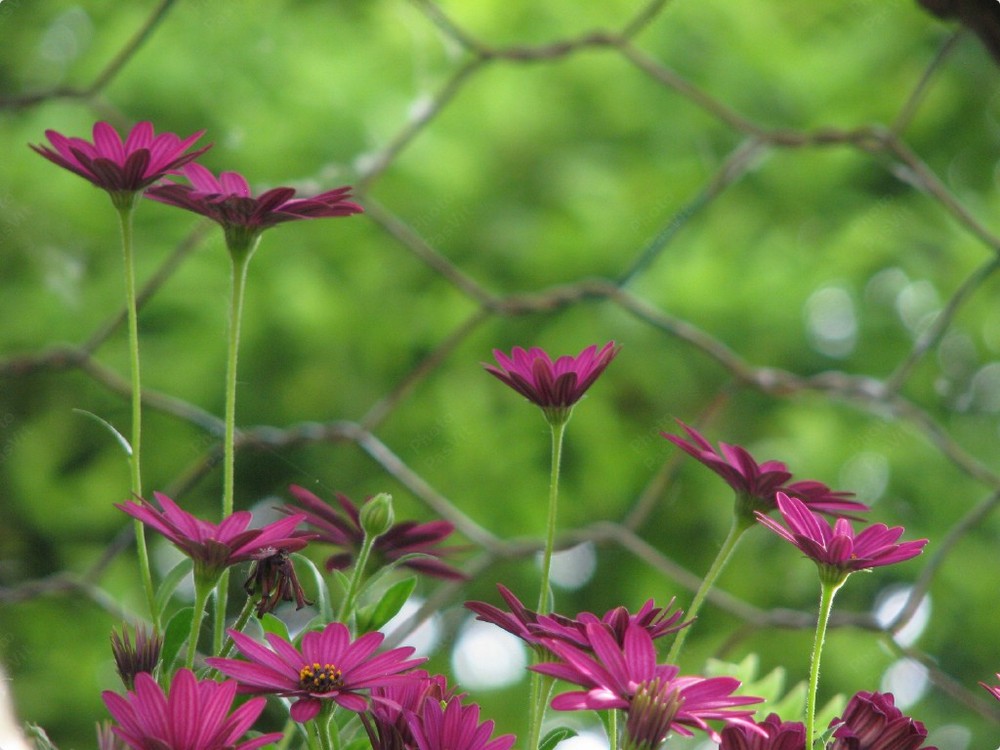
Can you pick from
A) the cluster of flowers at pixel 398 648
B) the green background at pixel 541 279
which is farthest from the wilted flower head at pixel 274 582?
the green background at pixel 541 279

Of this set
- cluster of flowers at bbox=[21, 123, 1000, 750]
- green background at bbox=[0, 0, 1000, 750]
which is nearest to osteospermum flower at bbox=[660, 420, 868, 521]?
cluster of flowers at bbox=[21, 123, 1000, 750]

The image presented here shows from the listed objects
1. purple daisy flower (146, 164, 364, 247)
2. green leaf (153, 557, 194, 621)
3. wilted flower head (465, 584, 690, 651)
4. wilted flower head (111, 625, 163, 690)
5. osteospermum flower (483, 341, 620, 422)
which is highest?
purple daisy flower (146, 164, 364, 247)

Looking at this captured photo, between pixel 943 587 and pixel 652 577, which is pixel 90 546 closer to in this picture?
pixel 652 577

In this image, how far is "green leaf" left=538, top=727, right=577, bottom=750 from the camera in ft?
0.59

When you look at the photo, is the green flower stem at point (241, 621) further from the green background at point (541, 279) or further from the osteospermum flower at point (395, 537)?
the green background at point (541, 279)

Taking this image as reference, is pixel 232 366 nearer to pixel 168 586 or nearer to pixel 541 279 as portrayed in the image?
pixel 168 586

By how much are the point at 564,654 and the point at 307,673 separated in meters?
0.04

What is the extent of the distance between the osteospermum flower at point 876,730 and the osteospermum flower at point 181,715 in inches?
3.2

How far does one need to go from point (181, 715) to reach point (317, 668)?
2cm

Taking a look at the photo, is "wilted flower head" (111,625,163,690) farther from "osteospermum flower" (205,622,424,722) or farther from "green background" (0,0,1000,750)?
"green background" (0,0,1000,750)

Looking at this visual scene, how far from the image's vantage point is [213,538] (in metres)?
0.15

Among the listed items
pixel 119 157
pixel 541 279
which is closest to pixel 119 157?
pixel 119 157

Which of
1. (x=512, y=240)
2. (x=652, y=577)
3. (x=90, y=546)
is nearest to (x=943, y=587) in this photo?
(x=652, y=577)

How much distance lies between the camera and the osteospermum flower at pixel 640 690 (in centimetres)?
13
